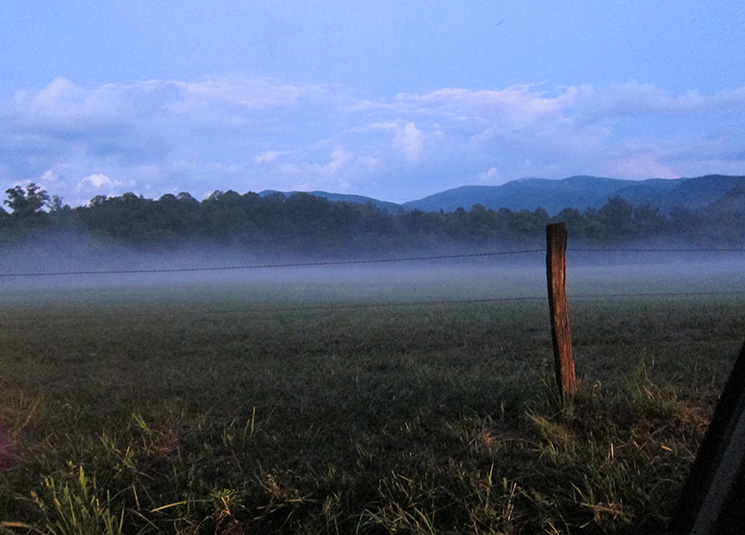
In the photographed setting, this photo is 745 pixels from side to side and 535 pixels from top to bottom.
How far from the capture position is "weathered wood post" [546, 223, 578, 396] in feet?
15.9

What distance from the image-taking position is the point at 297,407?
536 cm

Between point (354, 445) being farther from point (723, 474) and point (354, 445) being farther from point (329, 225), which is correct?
point (329, 225)

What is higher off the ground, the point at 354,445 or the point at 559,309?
the point at 559,309

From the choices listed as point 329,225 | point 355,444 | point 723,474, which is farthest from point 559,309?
point 329,225

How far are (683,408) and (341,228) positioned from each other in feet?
263

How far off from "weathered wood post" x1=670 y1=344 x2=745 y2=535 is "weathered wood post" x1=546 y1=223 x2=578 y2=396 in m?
1.97

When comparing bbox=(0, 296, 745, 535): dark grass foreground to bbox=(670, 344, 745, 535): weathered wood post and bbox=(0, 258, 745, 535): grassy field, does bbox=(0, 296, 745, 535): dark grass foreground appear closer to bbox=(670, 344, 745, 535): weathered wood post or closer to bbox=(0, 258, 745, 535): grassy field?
bbox=(0, 258, 745, 535): grassy field

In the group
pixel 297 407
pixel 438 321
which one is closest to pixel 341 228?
pixel 438 321

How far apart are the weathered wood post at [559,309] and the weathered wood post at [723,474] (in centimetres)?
197

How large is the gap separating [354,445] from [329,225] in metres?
80.1

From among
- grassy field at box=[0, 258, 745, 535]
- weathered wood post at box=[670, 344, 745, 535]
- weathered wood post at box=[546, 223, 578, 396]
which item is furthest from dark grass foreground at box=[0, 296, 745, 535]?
weathered wood post at box=[670, 344, 745, 535]

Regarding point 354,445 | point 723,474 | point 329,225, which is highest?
point 329,225

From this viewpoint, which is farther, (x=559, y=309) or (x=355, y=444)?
(x=559, y=309)

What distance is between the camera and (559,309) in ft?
16.2
